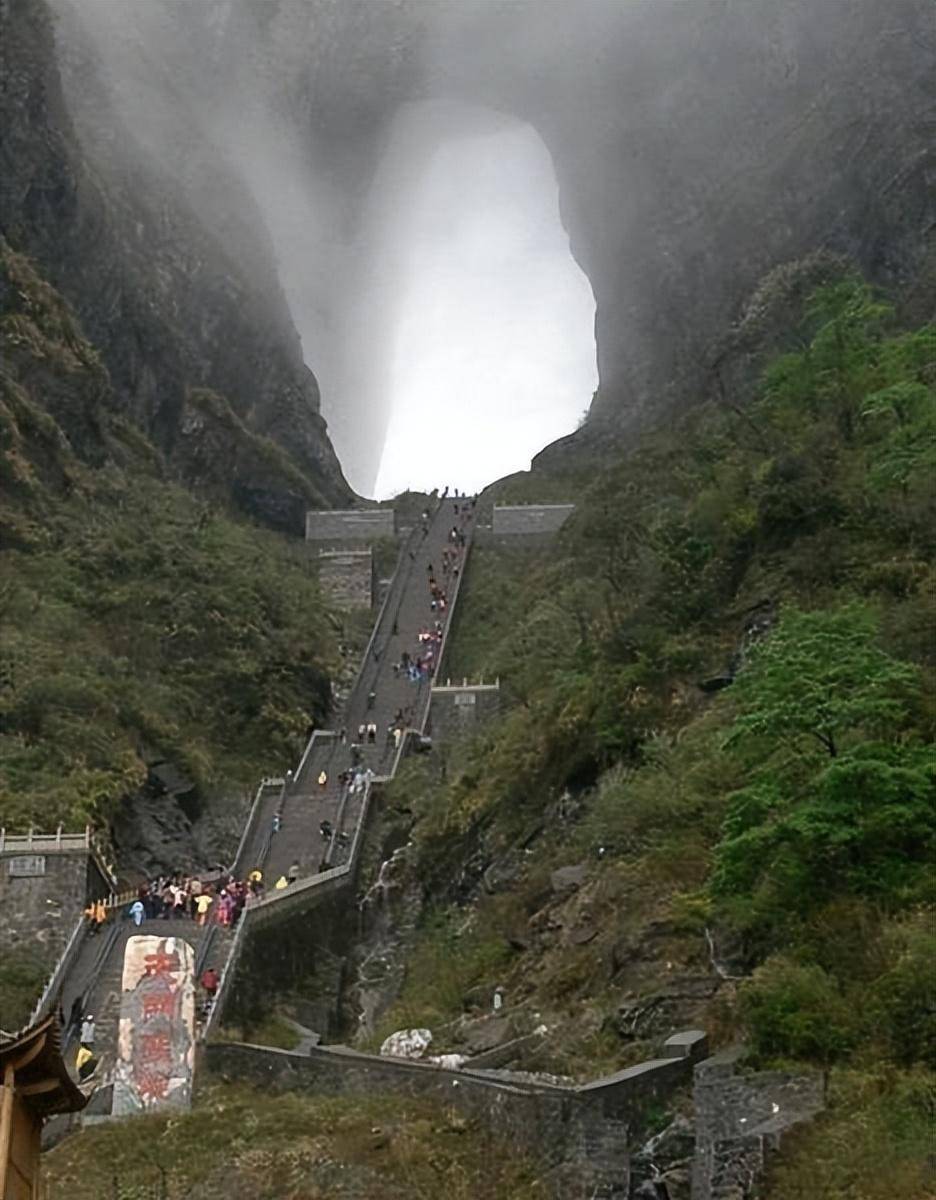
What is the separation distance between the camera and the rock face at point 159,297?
4950cm

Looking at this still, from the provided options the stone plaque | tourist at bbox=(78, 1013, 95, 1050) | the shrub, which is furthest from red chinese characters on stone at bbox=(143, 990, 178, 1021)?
the shrub

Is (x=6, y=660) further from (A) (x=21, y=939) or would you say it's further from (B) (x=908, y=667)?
(B) (x=908, y=667)

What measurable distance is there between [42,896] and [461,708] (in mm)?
10472

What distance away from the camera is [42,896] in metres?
24.7

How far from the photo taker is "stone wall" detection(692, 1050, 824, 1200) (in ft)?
42.2

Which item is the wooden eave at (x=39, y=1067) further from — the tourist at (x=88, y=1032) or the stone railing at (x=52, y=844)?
the stone railing at (x=52, y=844)

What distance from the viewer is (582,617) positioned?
2978cm

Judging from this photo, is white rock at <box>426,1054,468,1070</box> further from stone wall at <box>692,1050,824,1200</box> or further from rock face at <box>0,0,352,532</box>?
rock face at <box>0,0,352,532</box>

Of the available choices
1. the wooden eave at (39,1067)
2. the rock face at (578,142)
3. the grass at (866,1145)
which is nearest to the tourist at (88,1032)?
the grass at (866,1145)

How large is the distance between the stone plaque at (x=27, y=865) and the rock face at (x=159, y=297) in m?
26.4

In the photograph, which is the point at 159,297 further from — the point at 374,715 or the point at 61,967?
the point at 61,967

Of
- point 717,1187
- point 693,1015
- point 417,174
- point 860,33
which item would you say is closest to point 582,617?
point 693,1015

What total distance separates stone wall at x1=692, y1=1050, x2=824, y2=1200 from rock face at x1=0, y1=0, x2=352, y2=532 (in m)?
38.7

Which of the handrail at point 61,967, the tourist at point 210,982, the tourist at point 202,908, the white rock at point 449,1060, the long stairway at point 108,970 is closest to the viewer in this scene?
the white rock at point 449,1060
